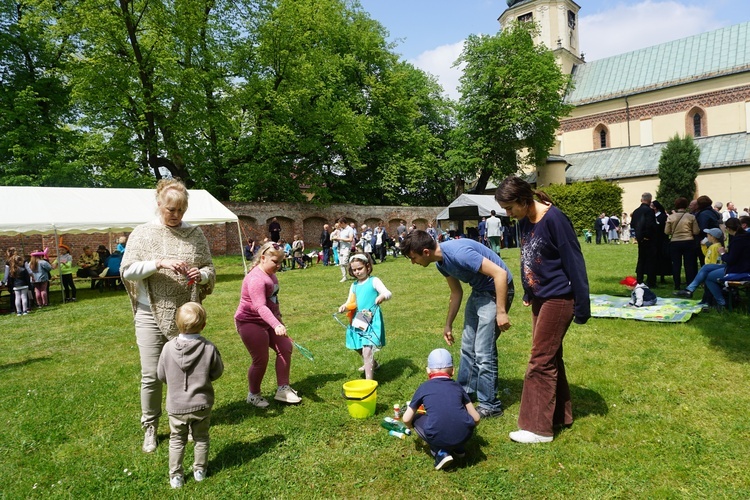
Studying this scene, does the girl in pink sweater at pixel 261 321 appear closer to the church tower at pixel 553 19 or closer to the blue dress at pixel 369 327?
the blue dress at pixel 369 327

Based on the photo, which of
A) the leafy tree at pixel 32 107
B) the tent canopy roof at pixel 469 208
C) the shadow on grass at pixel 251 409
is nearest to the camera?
the shadow on grass at pixel 251 409

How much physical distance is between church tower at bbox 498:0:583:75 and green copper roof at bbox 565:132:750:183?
1017 centimetres

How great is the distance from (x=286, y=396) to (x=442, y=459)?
196 centimetres

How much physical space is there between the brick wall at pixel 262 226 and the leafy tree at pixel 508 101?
8.36 metres

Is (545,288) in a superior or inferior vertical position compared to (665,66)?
inferior

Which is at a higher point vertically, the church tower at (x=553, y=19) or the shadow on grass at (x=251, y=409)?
the church tower at (x=553, y=19)

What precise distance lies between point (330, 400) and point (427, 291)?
6.78 meters

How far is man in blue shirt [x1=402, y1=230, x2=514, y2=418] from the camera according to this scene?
12.4 ft

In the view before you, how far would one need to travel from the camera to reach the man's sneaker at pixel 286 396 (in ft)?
15.3

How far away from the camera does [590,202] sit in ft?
103

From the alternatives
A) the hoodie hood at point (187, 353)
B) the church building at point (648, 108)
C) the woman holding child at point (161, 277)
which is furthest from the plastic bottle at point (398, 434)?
the church building at point (648, 108)

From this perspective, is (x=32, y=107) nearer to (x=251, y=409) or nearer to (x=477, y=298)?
(x=251, y=409)

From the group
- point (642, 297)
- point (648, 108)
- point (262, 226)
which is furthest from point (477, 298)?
Answer: point (648, 108)

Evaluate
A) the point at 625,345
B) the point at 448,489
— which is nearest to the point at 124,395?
the point at 448,489
